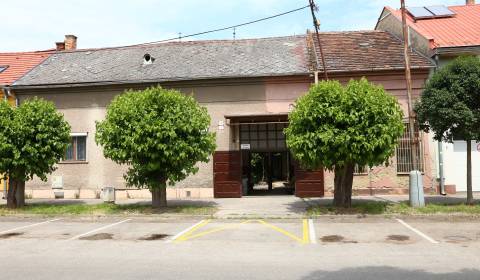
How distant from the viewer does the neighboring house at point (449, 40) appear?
56.1 feet

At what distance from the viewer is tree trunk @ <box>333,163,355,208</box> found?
534 inches

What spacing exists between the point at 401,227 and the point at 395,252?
10.6ft

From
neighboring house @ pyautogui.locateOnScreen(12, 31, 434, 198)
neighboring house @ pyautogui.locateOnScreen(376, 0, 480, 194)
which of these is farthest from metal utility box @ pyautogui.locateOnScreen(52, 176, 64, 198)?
neighboring house @ pyautogui.locateOnScreen(376, 0, 480, 194)

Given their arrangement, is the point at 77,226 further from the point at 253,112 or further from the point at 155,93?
Result: the point at 253,112

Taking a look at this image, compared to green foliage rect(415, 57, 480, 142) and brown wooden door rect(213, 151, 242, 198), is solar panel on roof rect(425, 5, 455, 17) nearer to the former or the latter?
green foliage rect(415, 57, 480, 142)

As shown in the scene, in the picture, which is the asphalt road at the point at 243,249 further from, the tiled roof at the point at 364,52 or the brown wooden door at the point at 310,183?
the tiled roof at the point at 364,52

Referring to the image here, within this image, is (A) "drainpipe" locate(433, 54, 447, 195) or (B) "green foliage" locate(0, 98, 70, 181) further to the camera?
(A) "drainpipe" locate(433, 54, 447, 195)

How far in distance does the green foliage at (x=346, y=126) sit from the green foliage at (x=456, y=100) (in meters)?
1.05

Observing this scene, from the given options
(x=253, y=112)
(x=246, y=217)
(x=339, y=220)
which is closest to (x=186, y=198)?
(x=253, y=112)

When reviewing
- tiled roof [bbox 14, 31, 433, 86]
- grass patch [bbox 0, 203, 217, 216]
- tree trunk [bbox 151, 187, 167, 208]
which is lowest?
grass patch [bbox 0, 203, 217, 216]

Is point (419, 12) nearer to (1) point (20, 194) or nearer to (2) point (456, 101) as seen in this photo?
(2) point (456, 101)

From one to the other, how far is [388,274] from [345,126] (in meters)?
6.55

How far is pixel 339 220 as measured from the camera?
12.5 metres

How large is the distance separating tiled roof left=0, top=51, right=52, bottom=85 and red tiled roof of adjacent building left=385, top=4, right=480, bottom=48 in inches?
691
